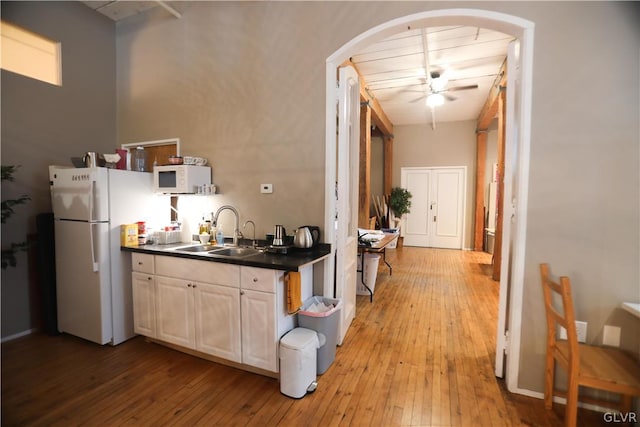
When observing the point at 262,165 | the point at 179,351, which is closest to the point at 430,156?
the point at 262,165

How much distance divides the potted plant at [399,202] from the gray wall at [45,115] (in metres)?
6.18

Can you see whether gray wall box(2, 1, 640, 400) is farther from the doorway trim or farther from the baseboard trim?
the baseboard trim

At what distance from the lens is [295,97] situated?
266cm

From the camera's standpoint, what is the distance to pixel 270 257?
7.55ft

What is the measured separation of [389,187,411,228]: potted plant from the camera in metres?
7.65

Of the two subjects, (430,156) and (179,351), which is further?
(430,156)

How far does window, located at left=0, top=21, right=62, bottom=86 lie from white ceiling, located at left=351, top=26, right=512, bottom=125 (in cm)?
344

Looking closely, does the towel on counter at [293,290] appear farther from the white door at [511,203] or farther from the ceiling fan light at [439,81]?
the ceiling fan light at [439,81]

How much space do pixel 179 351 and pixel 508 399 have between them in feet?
8.69

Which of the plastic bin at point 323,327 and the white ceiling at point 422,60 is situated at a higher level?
the white ceiling at point 422,60

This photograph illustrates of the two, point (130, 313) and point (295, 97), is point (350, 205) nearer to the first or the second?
point (295, 97)

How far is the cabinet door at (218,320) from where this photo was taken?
88.0 inches

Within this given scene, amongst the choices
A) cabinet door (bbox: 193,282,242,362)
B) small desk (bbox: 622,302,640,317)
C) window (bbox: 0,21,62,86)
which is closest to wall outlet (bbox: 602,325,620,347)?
small desk (bbox: 622,302,640,317)

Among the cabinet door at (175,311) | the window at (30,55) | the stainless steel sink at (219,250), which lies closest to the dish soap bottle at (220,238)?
the stainless steel sink at (219,250)
